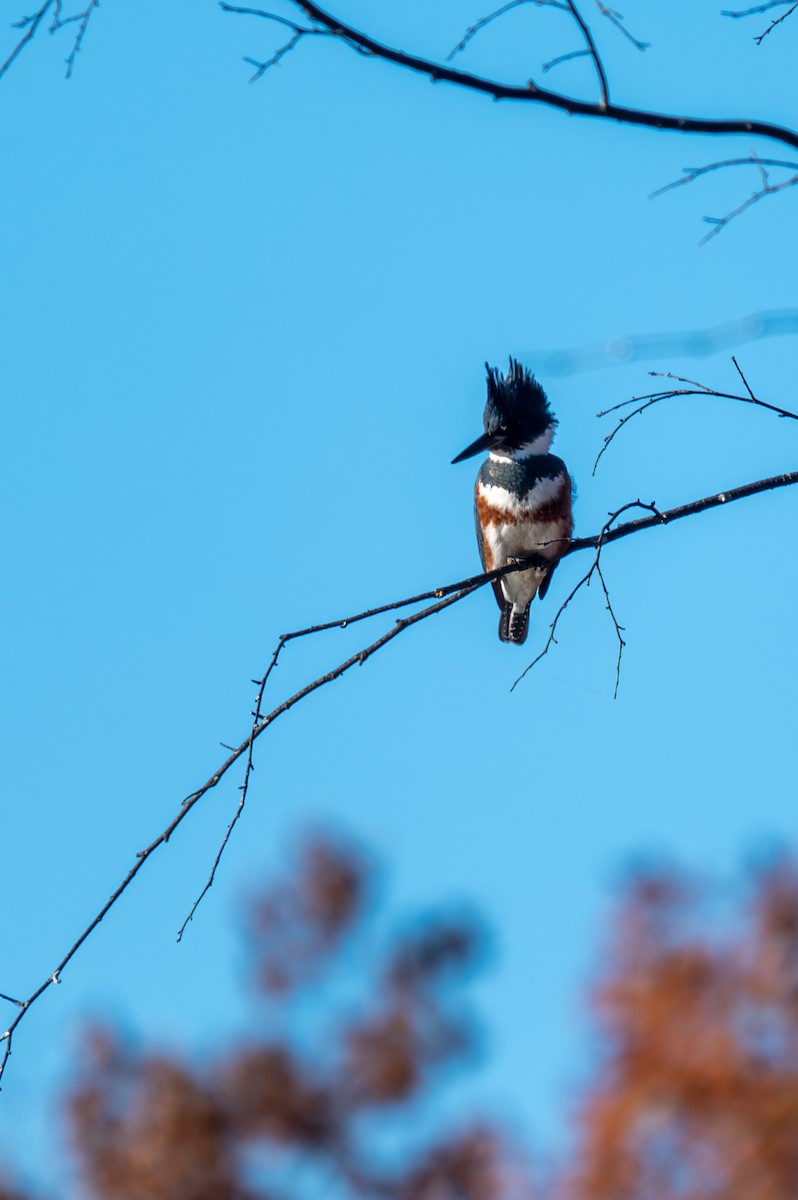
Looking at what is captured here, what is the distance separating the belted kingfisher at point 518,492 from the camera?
12.4ft

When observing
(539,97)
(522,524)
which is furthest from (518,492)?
(539,97)

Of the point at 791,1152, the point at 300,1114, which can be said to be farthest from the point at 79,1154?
the point at 791,1152

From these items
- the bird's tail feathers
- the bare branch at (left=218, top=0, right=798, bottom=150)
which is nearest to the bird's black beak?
the bird's tail feathers

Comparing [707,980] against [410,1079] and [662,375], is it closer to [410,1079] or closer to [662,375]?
[410,1079]

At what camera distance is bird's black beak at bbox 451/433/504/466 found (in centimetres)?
370

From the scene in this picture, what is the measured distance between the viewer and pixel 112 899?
1835 millimetres

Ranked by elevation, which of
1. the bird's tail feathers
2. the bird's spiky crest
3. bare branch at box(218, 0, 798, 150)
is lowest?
bare branch at box(218, 0, 798, 150)

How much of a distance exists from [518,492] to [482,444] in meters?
0.17

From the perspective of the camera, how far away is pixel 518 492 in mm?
3779

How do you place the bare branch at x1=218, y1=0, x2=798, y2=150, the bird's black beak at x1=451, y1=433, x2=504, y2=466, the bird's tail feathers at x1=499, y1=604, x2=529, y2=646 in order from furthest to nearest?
the bird's tail feathers at x1=499, y1=604, x2=529, y2=646 → the bird's black beak at x1=451, y1=433, x2=504, y2=466 → the bare branch at x1=218, y1=0, x2=798, y2=150

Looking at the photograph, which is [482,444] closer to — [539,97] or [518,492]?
[518,492]

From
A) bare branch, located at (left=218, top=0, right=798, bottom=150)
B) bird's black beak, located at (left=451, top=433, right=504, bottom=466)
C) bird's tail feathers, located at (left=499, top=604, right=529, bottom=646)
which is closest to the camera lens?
bare branch, located at (left=218, top=0, right=798, bottom=150)

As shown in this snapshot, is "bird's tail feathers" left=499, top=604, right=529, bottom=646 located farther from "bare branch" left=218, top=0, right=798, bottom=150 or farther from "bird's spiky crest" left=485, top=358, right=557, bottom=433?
"bare branch" left=218, top=0, right=798, bottom=150

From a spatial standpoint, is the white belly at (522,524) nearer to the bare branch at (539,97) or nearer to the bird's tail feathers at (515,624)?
the bird's tail feathers at (515,624)
